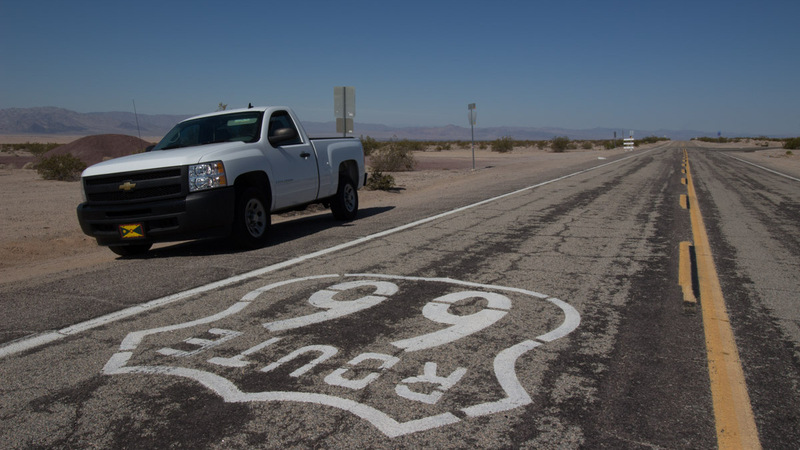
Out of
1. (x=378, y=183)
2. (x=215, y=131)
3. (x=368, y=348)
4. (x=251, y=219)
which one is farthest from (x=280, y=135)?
(x=378, y=183)

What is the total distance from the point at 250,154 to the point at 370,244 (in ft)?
6.93

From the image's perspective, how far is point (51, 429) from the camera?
2.88m

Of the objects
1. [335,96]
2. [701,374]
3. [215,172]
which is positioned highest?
[335,96]

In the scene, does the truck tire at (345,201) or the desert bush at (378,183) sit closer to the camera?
the truck tire at (345,201)

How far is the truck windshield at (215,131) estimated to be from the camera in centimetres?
856

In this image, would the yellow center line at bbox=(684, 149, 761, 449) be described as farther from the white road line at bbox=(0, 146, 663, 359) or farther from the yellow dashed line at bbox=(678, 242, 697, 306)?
the white road line at bbox=(0, 146, 663, 359)

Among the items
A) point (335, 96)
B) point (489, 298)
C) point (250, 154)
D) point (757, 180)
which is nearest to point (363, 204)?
point (335, 96)

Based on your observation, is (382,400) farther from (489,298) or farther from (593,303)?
(593,303)

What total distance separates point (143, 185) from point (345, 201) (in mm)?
4164

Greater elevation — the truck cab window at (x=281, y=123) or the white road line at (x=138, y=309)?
the truck cab window at (x=281, y=123)

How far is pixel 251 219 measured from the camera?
8016mm

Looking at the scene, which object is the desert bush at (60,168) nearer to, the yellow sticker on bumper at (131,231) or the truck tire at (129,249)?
the truck tire at (129,249)

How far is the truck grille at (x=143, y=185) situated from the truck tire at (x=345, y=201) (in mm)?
3667

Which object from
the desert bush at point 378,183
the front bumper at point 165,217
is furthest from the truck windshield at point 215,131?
the desert bush at point 378,183
